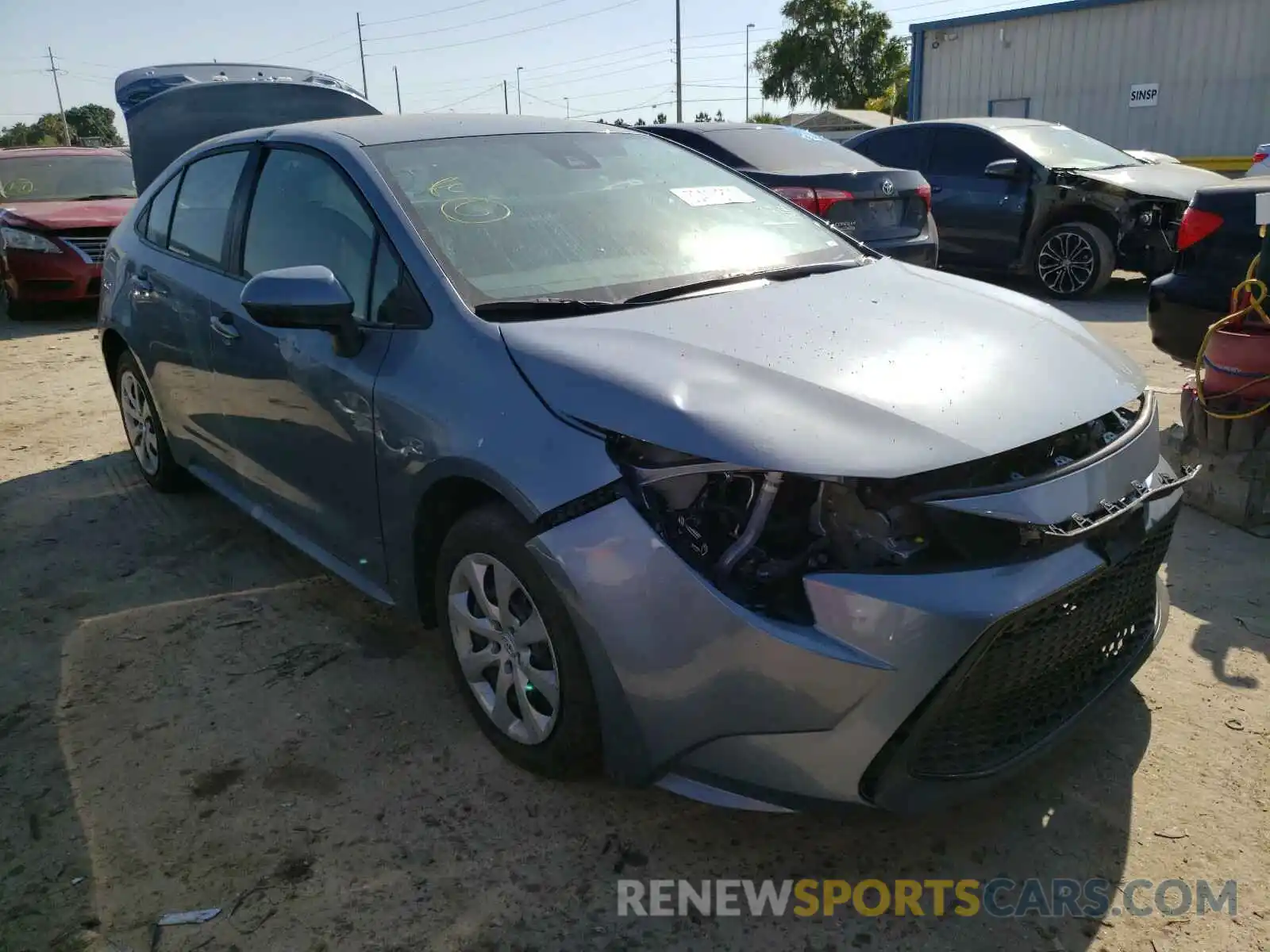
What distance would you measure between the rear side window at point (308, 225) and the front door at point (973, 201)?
23.8ft

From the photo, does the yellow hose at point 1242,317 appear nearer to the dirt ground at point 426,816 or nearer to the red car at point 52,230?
the dirt ground at point 426,816

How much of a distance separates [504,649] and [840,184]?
509 centimetres

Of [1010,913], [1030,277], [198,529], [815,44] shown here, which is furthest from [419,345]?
[815,44]

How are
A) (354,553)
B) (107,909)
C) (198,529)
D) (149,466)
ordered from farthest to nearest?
(149,466) < (198,529) < (354,553) < (107,909)

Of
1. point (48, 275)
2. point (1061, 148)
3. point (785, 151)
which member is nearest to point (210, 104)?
point (48, 275)

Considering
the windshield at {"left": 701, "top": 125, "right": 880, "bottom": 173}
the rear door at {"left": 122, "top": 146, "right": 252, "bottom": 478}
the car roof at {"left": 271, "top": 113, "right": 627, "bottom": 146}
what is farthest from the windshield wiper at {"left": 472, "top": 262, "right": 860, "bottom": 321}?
the windshield at {"left": 701, "top": 125, "right": 880, "bottom": 173}

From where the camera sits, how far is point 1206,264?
173 inches

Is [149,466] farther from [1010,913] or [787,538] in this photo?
[1010,913]

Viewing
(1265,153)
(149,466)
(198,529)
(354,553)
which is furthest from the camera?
(1265,153)

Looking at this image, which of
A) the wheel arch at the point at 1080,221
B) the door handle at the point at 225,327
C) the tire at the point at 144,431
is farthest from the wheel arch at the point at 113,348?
the wheel arch at the point at 1080,221

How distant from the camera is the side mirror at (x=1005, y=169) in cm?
867

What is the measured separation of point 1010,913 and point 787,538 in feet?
3.04

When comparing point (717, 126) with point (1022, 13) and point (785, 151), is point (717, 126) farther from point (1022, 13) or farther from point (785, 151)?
point (1022, 13)

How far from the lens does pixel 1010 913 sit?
83.0 inches
